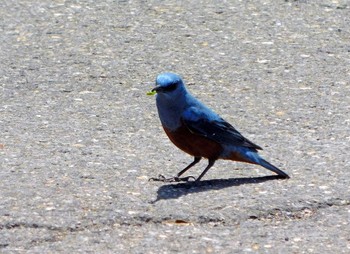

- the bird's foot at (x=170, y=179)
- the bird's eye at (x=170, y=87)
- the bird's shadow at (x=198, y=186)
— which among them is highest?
the bird's eye at (x=170, y=87)

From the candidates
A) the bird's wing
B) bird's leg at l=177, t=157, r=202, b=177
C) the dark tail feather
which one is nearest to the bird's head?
the bird's wing

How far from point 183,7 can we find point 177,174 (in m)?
3.74

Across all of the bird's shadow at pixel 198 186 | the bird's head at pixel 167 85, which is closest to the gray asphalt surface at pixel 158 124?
the bird's shadow at pixel 198 186

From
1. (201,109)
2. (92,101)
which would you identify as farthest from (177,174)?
(92,101)

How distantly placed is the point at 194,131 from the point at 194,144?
0.08m

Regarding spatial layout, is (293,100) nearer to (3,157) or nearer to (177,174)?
(177,174)

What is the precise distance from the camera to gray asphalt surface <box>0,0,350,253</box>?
17.3ft

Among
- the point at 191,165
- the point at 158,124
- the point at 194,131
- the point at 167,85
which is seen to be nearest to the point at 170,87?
the point at 167,85

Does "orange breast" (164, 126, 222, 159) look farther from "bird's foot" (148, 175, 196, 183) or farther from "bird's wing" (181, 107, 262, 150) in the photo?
"bird's foot" (148, 175, 196, 183)

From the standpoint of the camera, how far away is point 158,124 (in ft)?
23.1

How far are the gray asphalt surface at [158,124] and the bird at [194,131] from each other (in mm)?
142

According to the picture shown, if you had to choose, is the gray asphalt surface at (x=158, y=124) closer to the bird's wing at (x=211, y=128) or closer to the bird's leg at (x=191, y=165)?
the bird's leg at (x=191, y=165)

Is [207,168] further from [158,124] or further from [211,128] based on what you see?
[158,124]

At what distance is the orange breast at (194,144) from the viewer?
19.2ft
